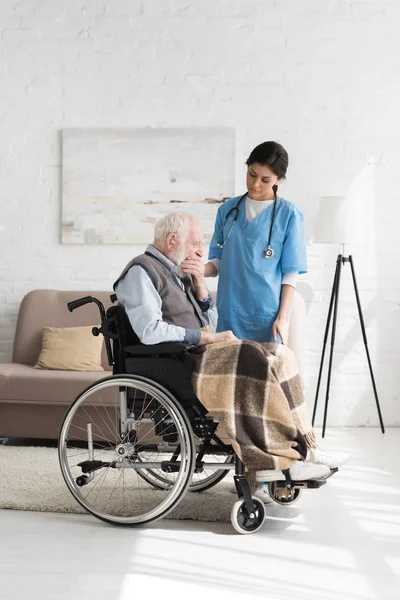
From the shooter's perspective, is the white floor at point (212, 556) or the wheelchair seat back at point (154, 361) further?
the wheelchair seat back at point (154, 361)

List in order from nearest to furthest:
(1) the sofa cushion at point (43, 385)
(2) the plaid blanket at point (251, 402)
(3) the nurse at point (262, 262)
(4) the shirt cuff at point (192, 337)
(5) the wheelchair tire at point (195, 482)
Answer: (2) the plaid blanket at point (251, 402)
(4) the shirt cuff at point (192, 337)
(3) the nurse at point (262, 262)
(5) the wheelchair tire at point (195, 482)
(1) the sofa cushion at point (43, 385)

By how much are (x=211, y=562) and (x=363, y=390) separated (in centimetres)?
296

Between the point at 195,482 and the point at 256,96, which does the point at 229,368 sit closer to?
the point at 195,482

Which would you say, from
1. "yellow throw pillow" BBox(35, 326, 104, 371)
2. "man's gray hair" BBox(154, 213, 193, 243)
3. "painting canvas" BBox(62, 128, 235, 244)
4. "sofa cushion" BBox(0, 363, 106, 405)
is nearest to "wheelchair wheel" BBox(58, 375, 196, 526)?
"man's gray hair" BBox(154, 213, 193, 243)

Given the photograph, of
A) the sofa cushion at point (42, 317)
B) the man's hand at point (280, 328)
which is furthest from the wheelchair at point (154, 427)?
the sofa cushion at point (42, 317)

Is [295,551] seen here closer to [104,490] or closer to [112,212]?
[104,490]

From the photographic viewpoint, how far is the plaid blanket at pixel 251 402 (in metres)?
2.79

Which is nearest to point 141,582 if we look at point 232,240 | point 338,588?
point 338,588

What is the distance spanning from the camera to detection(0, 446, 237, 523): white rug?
10.2 ft

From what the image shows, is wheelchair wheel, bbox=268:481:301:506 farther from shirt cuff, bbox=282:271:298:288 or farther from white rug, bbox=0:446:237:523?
shirt cuff, bbox=282:271:298:288

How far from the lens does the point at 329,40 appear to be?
5.32m

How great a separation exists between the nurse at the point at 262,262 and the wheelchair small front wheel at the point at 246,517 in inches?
23.9

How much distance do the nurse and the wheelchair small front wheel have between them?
607 mm

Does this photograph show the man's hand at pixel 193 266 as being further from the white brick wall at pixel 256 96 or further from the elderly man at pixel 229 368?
the white brick wall at pixel 256 96
